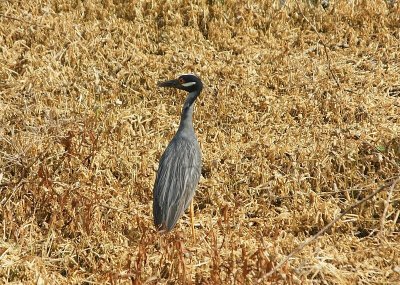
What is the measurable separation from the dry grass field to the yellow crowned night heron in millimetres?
197

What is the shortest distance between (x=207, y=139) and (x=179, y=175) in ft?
4.62

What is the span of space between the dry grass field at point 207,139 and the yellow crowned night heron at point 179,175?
0.65 ft

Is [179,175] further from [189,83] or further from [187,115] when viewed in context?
[189,83]

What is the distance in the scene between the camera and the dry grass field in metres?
5.48

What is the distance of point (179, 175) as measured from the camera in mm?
5996

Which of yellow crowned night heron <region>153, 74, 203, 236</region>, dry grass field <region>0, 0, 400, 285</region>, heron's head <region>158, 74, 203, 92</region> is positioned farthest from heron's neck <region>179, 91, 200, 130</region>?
dry grass field <region>0, 0, 400, 285</region>

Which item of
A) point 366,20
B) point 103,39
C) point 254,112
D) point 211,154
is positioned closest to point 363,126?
point 254,112

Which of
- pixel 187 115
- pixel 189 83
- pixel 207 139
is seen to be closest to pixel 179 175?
pixel 187 115

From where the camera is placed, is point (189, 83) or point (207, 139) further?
point (207, 139)

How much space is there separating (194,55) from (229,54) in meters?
0.45

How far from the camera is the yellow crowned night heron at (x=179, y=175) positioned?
5.69 meters

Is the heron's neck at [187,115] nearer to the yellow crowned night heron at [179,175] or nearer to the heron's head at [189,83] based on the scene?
the yellow crowned night heron at [179,175]

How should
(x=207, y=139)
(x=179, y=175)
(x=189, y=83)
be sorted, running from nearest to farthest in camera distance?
(x=179, y=175), (x=189, y=83), (x=207, y=139)

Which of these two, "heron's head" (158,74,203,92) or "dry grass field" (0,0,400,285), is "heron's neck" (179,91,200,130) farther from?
"dry grass field" (0,0,400,285)
